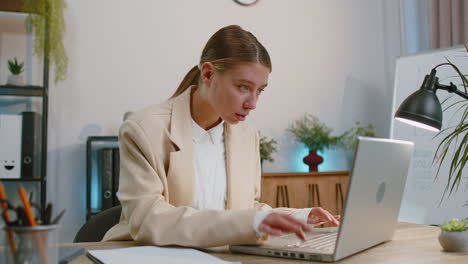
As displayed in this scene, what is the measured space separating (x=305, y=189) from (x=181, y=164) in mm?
2065

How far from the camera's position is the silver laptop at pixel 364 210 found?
95 centimetres

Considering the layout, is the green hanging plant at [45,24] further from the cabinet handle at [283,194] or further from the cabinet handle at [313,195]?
the cabinet handle at [313,195]

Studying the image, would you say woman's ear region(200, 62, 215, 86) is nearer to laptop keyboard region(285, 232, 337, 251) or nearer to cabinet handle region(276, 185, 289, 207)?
laptop keyboard region(285, 232, 337, 251)

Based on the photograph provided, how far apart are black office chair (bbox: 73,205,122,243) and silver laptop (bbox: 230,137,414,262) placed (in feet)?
1.81

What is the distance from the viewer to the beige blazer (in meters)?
1.10

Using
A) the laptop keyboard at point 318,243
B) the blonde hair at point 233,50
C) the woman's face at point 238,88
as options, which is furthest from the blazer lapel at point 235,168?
the laptop keyboard at point 318,243

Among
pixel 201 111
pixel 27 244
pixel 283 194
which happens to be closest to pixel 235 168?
pixel 201 111

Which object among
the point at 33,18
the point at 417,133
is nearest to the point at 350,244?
the point at 417,133

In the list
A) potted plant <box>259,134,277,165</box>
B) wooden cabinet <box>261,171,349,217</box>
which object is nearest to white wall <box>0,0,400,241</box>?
potted plant <box>259,134,277,165</box>

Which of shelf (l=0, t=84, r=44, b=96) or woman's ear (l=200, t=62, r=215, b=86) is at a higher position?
shelf (l=0, t=84, r=44, b=96)

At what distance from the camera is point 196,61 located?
3.58 metres

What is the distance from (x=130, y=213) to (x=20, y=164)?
1895 millimetres

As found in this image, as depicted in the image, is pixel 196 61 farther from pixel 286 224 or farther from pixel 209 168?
pixel 286 224

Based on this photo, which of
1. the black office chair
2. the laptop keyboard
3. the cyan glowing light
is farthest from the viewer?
the cyan glowing light
